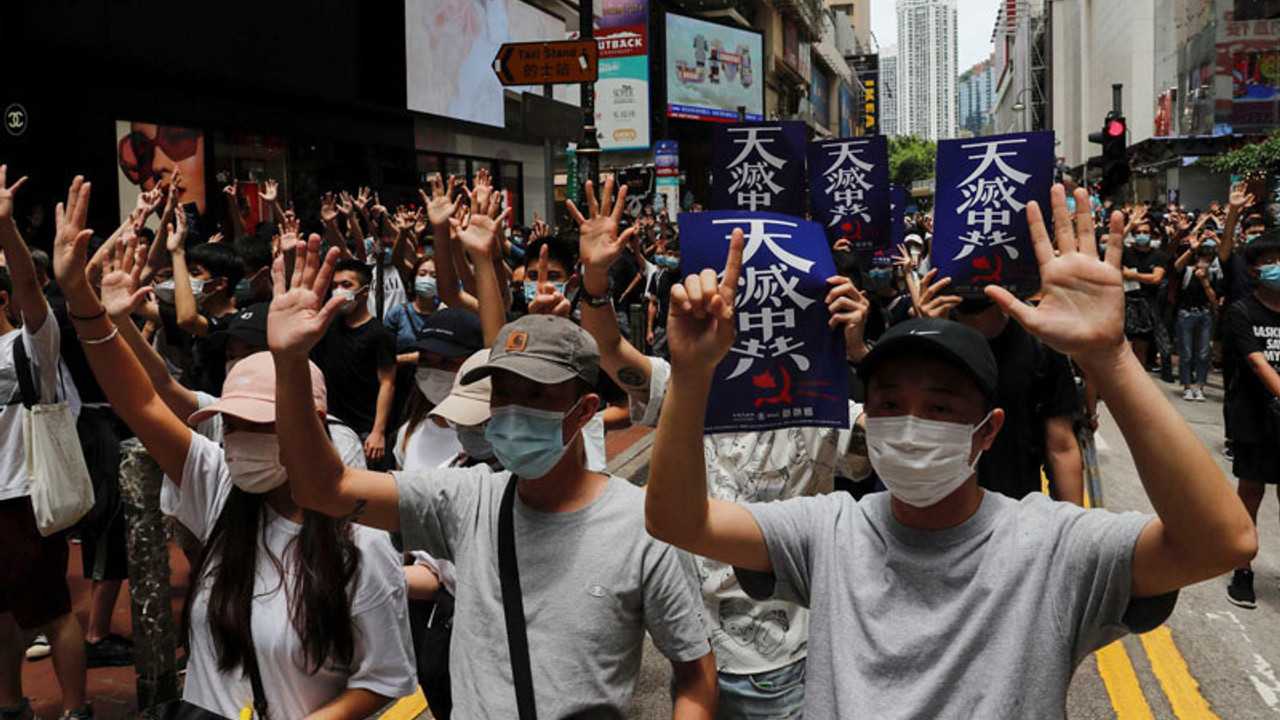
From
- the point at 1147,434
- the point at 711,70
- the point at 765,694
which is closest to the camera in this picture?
the point at 1147,434

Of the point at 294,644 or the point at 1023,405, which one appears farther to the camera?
the point at 1023,405

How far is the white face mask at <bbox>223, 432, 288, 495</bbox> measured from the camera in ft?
8.93

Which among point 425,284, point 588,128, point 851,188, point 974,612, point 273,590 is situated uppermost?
point 588,128

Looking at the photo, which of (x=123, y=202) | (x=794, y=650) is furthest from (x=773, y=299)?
(x=123, y=202)

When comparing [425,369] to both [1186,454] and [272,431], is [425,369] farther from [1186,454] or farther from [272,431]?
[1186,454]

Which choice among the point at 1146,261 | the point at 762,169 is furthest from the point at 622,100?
the point at 762,169

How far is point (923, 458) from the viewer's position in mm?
2092

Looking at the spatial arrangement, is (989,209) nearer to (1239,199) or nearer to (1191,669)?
(1191,669)

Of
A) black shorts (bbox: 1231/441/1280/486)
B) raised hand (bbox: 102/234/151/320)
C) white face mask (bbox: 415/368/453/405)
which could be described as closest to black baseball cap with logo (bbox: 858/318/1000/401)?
raised hand (bbox: 102/234/151/320)

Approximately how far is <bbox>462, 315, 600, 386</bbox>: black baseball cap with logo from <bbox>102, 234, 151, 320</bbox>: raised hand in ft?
4.75

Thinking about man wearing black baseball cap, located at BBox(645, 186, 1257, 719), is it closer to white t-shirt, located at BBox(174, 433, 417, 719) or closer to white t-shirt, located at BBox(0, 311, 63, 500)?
white t-shirt, located at BBox(174, 433, 417, 719)

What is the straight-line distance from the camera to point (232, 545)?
270 centimetres

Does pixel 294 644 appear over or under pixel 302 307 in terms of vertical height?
under

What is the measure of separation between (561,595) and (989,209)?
2721mm
